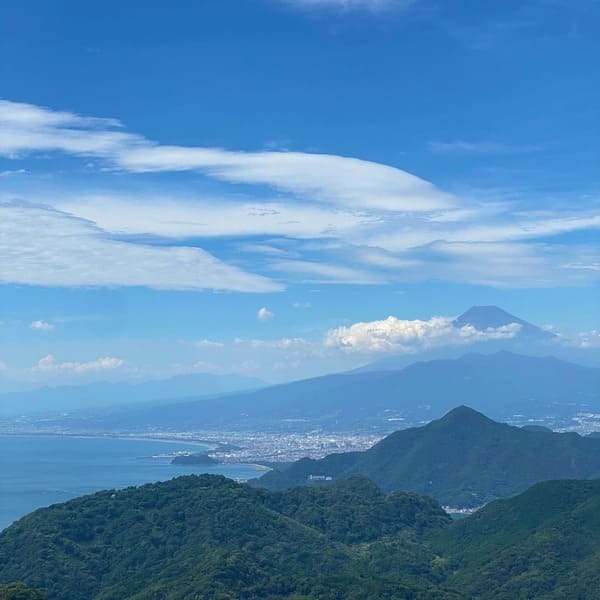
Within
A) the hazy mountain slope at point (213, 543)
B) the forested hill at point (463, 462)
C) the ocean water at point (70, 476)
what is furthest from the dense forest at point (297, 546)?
the ocean water at point (70, 476)

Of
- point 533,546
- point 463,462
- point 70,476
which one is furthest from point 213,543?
point 70,476

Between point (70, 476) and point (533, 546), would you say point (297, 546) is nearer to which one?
point (533, 546)

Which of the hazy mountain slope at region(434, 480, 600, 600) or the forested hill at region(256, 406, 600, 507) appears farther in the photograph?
the forested hill at region(256, 406, 600, 507)

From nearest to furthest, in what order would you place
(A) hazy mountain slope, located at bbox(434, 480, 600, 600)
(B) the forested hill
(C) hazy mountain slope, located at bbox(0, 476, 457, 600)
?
(C) hazy mountain slope, located at bbox(0, 476, 457, 600) → (A) hazy mountain slope, located at bbox(434, 480, 600, 600) → (B) the forested hill

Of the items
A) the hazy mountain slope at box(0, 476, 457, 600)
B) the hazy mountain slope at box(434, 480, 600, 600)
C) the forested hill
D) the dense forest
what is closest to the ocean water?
the forested hill

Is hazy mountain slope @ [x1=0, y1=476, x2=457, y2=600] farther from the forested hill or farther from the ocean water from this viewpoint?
the ocean water

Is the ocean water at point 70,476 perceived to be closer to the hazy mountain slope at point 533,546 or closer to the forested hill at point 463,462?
the forested hill at point 463,462
